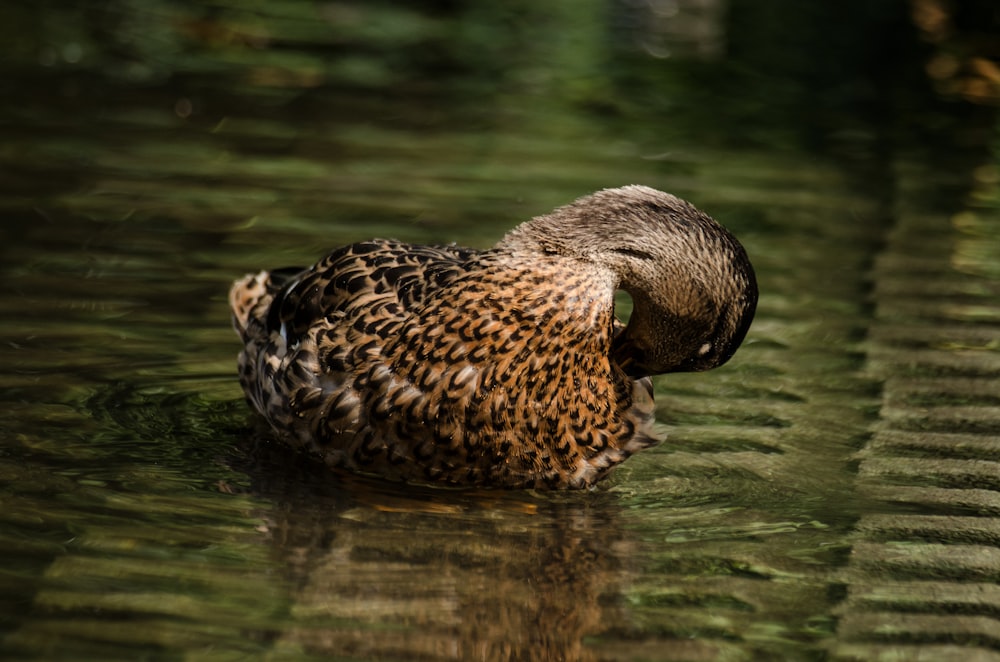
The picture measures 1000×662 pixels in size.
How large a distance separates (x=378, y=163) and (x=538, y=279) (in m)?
4.69

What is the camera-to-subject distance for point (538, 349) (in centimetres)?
560

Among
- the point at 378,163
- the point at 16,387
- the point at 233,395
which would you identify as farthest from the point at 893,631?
the point at 378,163

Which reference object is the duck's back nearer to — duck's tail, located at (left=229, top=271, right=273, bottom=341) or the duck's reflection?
the duck's reflection

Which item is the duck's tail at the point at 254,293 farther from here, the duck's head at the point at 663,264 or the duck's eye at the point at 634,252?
the duck's eye at the point at 634,252

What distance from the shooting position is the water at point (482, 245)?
5.00 meters

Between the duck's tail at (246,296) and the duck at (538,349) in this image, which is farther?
the duck's tail at (246,296)

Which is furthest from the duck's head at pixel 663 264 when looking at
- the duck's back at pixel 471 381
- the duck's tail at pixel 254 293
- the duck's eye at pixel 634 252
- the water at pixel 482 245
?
the duck's tail at pixel 254 293

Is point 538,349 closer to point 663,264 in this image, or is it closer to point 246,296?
point 663,264

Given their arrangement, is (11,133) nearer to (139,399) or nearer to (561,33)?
(139,399)

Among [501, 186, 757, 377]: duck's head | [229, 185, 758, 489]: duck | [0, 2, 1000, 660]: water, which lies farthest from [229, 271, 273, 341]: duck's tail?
[501, 186, 757, 377]: duck's head

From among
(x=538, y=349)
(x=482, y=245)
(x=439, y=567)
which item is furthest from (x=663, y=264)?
(x=482, y=245)

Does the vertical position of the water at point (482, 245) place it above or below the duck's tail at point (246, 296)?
below

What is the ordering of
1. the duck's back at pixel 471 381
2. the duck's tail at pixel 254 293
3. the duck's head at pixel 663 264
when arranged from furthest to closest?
1. the duck's tail at pixel 254 293
2. the duck's back at pixel 471 381
3. the duck's head at pixel 663 264

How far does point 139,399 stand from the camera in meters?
6.68
